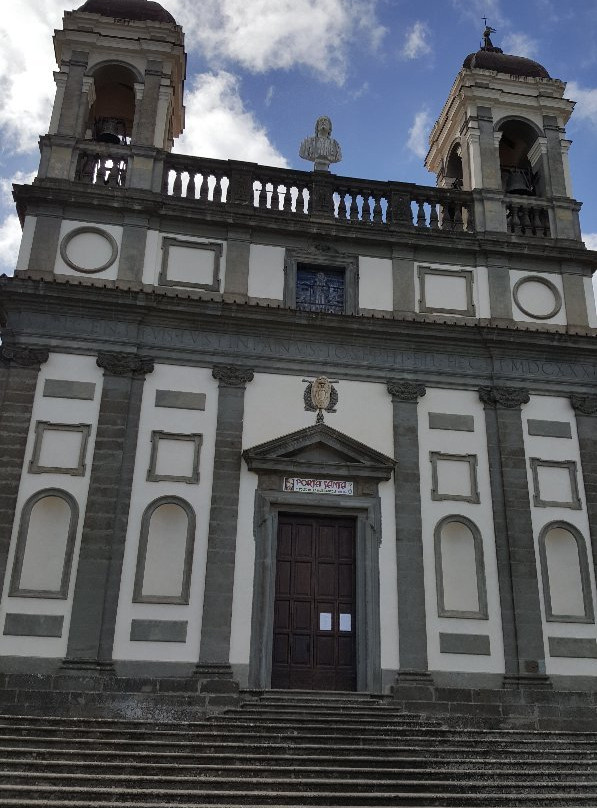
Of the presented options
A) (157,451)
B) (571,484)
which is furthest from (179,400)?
(571,484)

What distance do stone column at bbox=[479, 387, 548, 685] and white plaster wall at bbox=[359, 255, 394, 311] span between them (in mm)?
2704

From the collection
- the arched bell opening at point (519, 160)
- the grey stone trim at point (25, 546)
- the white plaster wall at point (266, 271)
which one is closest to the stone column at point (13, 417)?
the grey stone trim at point (25, 546)

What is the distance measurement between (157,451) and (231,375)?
2022mm

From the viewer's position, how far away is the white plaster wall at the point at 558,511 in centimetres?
1409

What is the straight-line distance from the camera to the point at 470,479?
15.2m

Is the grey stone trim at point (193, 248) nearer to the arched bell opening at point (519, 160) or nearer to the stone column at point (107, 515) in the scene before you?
the stone column at point (107, 515)

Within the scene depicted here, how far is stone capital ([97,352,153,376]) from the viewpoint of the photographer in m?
14.8

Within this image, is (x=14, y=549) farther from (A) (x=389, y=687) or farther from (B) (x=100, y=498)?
(A) (x=389, y=687)

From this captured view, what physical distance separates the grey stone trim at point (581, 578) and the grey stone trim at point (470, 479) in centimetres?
144

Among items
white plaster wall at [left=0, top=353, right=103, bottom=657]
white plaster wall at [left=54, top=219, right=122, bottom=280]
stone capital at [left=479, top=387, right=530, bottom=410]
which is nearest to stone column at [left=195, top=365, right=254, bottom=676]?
white plaster wall at [left=0, top=353, right=103, bottom=657]

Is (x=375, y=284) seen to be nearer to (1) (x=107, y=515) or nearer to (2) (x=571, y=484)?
(2) (x=571, y=484)

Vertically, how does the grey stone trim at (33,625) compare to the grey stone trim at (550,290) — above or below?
below

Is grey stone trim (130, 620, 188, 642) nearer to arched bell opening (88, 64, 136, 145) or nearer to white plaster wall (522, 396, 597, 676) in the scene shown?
white plaster wall (522, 396, 597, 676)

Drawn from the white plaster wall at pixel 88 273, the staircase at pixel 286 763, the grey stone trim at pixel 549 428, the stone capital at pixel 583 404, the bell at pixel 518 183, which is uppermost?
the bell at pixel 518 183
